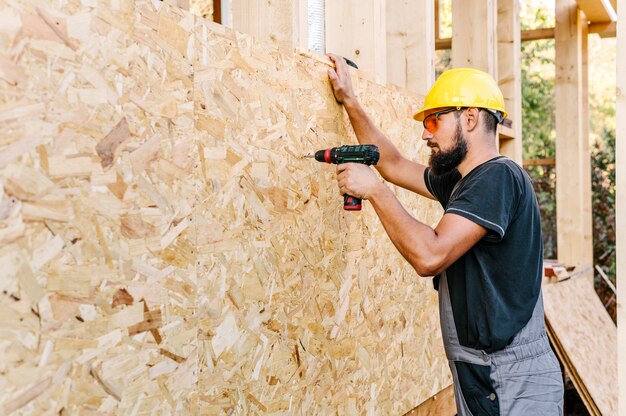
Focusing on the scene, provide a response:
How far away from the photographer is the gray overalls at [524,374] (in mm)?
2528

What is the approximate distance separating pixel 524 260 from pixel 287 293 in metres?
0.88

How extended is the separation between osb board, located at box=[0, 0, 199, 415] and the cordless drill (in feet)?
2.05

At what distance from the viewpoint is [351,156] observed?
8.35 ft

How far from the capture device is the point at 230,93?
2238 millimetres

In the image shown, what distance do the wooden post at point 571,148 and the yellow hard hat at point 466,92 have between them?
461 cm

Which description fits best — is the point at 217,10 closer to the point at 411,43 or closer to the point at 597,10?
the point at 411,43

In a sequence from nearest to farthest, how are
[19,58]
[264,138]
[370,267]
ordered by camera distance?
1. [19,58]
2. [264,138]
3. [370,267]

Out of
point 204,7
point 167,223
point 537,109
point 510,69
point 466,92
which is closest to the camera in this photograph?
point 167,223

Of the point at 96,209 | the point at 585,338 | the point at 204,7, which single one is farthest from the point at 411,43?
the point at 585,338

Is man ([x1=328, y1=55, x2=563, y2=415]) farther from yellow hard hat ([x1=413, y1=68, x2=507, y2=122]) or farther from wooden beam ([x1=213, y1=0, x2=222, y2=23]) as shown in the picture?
wooden beam ([x1=213, y1=0, x2=222, y2=23])

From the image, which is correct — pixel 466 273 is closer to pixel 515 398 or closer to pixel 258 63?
pixel 515 398

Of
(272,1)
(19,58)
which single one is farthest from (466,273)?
(19,58)

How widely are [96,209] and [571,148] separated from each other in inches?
244

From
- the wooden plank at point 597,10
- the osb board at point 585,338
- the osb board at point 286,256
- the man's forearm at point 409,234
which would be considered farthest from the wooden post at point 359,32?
the wooden plank at point 597,10
